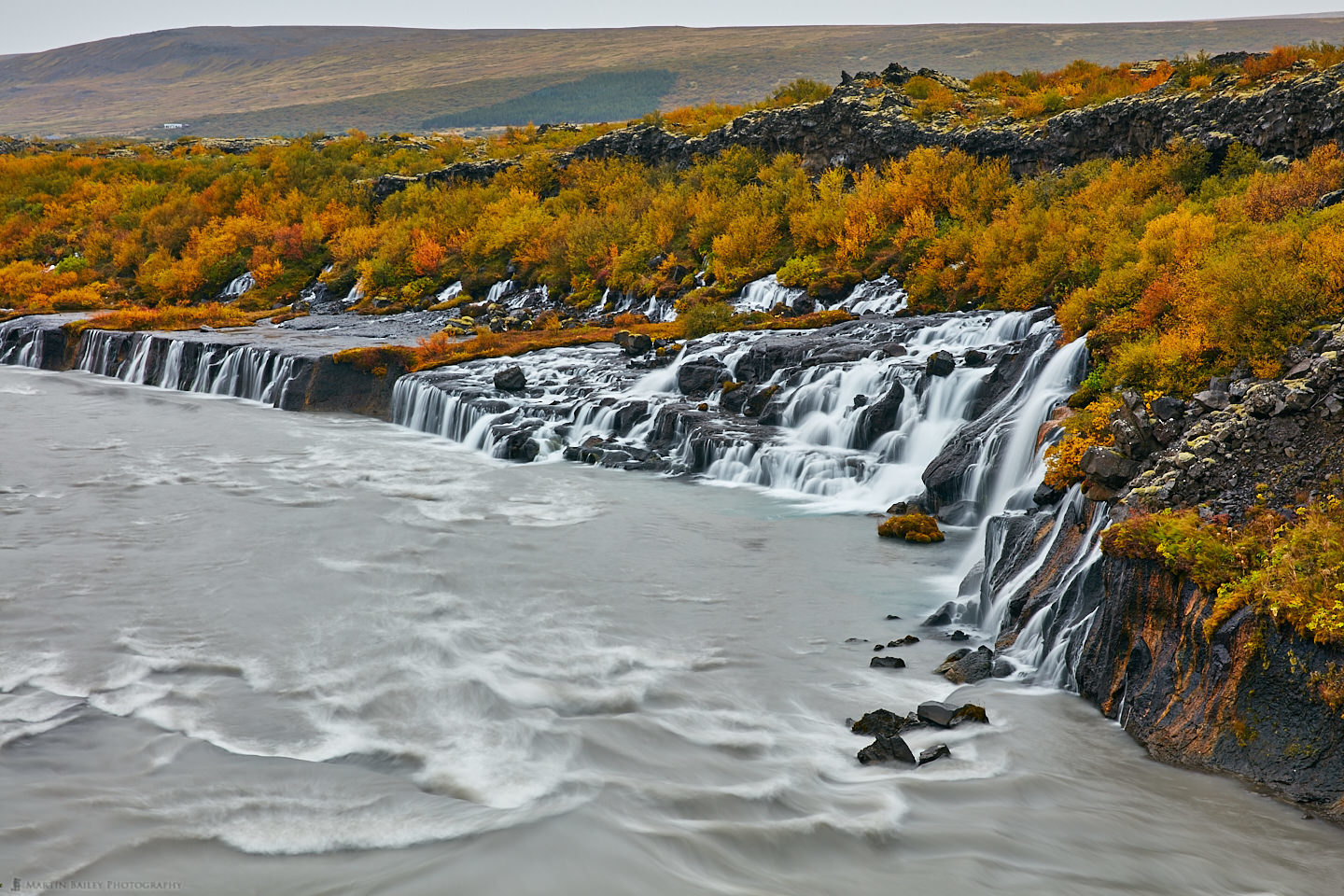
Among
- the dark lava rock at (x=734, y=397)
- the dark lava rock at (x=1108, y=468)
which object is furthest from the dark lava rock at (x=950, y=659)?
the dark lava rock at (x=734, y=397)

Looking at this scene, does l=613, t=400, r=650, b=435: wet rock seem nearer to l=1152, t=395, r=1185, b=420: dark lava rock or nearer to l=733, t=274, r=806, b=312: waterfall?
l=733, t=274, r=806, b=312: waterfall

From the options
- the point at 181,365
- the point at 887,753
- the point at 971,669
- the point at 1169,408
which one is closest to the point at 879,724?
the point at 887,753

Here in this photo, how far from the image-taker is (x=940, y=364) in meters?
20.9

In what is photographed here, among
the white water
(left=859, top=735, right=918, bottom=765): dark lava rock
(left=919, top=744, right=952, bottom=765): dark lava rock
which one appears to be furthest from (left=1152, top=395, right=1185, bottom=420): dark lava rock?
the white water

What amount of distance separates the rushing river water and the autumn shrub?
0.37 metres

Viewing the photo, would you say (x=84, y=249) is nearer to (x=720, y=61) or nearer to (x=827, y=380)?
(x=827, y=380)

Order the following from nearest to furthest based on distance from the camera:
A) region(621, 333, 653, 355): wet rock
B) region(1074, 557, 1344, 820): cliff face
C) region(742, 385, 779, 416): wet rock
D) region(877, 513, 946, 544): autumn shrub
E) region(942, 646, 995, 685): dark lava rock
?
region(1074, 557, 1344, 820): cliff face → region(942, 646, 995, 685): dark lava rock → region(877, 513, 946, 544): autumn shrub → region(742, 385, 779, 416): wet rock → region(621, 333, 653, 355): wet rock

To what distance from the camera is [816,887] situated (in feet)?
24.8

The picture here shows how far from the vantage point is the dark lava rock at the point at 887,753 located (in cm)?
916

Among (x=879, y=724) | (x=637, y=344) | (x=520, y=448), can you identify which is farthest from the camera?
(x=637, y=344)

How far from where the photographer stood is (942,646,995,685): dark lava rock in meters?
10.8

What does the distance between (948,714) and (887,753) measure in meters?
0.96

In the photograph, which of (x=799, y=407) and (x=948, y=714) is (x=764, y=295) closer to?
(x=799, y=407)

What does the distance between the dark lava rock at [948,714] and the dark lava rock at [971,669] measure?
→ 2.93 feet
